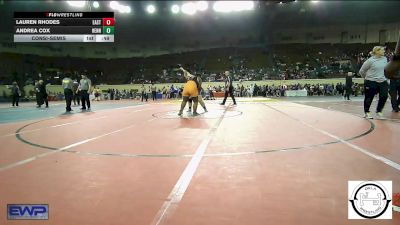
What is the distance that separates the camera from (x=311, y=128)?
6895mm

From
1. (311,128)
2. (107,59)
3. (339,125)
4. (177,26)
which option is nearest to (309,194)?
(311,128)

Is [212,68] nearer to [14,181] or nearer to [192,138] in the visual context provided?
[192,138]

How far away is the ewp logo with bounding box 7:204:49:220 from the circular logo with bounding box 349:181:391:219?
2.36 meters

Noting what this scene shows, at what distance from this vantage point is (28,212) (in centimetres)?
256

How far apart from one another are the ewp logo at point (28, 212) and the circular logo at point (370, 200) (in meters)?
2.36

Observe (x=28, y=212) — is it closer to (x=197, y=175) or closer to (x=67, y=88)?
(x=197, y=175)

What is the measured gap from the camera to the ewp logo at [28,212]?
97.2 inches
